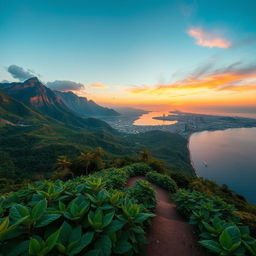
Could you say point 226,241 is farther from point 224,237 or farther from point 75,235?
point 75,235

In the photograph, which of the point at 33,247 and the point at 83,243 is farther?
the point at 83,243

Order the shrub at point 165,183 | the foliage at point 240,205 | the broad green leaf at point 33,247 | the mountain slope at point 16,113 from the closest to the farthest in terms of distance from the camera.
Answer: the broad green leaf at point 33,247 < the foliage at point 240,205 < the shrub at point 165,183 < the mountain slope at point 16,113

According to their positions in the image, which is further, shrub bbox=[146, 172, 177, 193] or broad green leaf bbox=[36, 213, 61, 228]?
shrub bbox=[146, 172, 177, 193]

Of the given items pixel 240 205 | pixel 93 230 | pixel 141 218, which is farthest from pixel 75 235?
pixel 240 205

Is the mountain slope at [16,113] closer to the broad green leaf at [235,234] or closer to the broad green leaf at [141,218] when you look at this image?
the broad green leaf at [141,218]

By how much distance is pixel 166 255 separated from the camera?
8.41ft

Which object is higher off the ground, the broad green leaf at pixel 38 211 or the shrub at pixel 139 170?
the broad green leaf at pixel 38 211

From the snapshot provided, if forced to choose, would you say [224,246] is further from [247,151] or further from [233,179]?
[247,151]

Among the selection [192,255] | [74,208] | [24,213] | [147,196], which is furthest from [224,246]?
[147,196]

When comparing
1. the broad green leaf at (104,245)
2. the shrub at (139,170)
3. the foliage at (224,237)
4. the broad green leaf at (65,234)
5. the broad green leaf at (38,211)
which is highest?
the broad green leaf at (38,211)

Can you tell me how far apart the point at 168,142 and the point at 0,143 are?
12035 centimetres

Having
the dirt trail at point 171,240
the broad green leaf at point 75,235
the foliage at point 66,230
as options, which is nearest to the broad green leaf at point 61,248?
the foliage at point 66,230

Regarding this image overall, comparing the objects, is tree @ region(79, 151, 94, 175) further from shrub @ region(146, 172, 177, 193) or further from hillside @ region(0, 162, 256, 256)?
hillside @ region(0, 162, 256, 256)

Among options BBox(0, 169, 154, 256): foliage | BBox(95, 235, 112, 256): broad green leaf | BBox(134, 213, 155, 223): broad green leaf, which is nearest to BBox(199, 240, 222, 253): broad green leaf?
BBox(134, 213, 155, 223): broad green leaf
